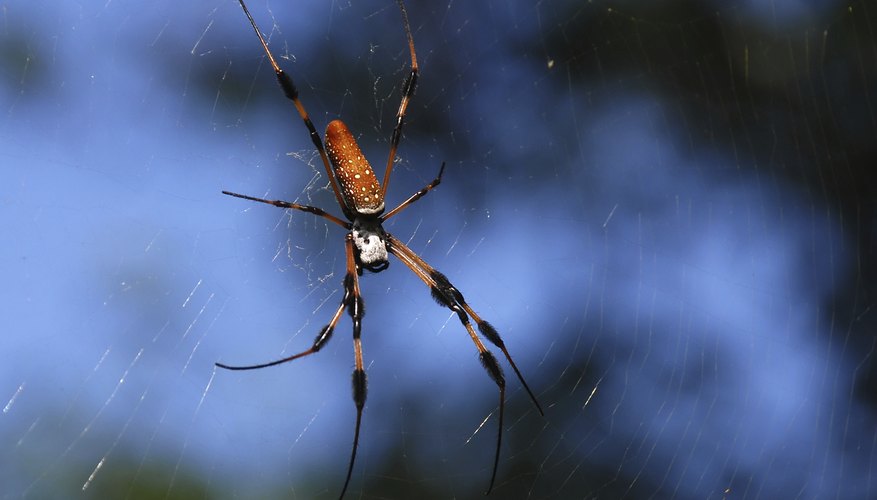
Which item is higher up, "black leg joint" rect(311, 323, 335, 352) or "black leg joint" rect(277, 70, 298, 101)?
"black leg joint" rect(277, 70, 298, 101)

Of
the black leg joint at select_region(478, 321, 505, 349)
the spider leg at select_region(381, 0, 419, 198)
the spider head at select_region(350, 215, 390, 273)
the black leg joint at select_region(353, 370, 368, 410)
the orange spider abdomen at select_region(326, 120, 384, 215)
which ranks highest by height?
the spider leg at select_region(381, 0, 419, 198)

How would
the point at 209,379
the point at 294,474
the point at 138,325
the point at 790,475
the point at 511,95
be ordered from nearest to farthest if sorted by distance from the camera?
1. the point at 209,379
2. the point at 138,325
3. the point at 294,474
4. the point at 790,475
5. the point at 511,95

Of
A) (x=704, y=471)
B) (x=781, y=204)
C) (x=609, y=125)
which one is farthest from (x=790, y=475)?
(x=609, y=125)

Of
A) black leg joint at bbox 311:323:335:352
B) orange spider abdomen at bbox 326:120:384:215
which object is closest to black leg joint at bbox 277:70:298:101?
orange spider abdomen at bbox 326:120:384:215

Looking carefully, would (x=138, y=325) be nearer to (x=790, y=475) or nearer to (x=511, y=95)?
(x=511, y=95)

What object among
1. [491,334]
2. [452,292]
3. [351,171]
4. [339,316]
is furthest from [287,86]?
[491,334]

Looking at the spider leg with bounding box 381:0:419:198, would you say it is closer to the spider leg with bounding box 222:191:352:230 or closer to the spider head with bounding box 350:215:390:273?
the spider head with bounding box 350:215:390:273
